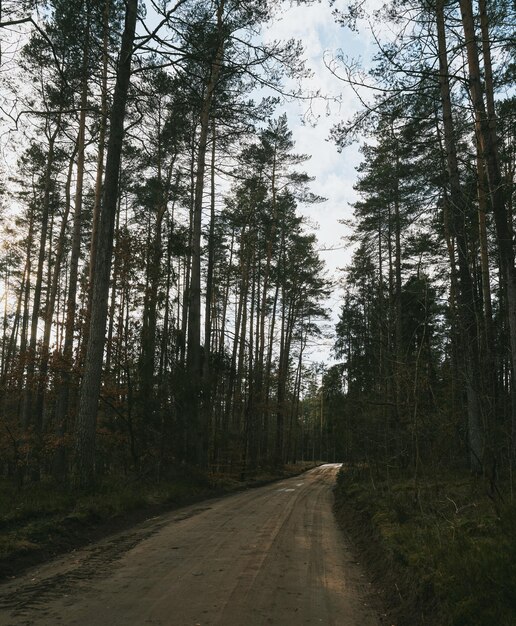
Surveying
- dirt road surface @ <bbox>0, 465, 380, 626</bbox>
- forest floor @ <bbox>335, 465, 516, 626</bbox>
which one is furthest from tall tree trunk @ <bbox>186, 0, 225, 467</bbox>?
forest floor @ <bbox>335, 465, 516, 626</bbox>

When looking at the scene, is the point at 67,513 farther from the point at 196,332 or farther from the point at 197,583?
the point at 196,332

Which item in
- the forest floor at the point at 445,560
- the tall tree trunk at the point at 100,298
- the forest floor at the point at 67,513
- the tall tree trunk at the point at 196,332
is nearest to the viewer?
the forest floor at the point at 445,560

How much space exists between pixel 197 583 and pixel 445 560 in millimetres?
2408

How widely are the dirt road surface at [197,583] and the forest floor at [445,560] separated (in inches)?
13.5

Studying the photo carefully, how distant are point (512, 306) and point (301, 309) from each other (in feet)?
85.3

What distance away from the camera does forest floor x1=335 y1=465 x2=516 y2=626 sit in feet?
11.4

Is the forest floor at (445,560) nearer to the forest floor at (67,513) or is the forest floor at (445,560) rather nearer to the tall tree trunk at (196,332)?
the forest floor at (67,513)

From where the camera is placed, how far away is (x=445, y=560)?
176 inches

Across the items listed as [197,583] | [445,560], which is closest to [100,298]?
[197,583]

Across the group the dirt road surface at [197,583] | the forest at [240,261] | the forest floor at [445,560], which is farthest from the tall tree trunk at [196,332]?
the forest floor at [445,560]

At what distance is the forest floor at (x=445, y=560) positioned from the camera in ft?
11.4

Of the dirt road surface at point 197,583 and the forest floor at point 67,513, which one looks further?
the forest floor at point 67,513

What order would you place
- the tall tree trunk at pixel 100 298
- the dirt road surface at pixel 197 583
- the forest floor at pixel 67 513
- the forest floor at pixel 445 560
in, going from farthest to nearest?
1. the tall tree trunk at pixel 100 298
2. the forest floor at pixel 67 513
3. the dirt road surface at pixel 197 583
4. the forest floor at pixel 445 560

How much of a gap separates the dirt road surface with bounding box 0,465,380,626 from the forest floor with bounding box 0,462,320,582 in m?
0.34
